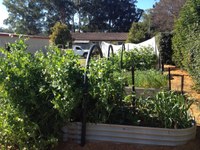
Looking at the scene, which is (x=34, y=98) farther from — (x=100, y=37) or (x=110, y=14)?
(x=110, y=14)

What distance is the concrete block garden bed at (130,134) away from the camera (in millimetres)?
3867

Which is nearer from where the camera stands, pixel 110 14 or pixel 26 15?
pixel 26 15

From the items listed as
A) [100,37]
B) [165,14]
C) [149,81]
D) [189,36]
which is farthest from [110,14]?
[149,81]

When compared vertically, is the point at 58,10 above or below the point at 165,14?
above

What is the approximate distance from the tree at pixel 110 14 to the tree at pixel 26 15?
9487 millimetres

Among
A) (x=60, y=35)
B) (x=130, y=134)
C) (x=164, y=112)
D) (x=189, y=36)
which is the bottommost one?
(x=130, y=134)

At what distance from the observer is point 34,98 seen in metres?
3.67

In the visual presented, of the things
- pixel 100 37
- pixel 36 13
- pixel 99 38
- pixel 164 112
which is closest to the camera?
pixel 164 112

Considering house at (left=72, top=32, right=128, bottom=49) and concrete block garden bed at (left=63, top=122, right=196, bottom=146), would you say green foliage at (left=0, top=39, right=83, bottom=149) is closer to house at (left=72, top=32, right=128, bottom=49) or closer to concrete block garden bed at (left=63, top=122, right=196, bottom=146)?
concrete block garden bed at (left=63, top=122, right=196, bottom=146)

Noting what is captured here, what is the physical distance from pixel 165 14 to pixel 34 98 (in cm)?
3937

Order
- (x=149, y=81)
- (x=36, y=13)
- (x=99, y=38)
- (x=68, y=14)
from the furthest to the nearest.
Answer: (x=68, y=14) → (x=36, y=13) → (x=99, y=38) → (x=149, y=81)

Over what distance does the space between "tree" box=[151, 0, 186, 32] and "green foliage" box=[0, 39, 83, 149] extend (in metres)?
36.4

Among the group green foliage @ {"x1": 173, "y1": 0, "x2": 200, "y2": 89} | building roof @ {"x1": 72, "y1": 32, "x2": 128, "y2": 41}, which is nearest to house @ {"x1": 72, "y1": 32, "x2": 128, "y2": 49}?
building roof @ {"x1": 72, "y1": 32, "x2": 128, "y2": 41}

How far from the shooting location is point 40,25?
5816 centimetres
